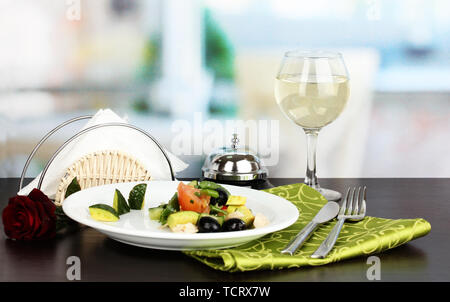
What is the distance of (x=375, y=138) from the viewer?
1.58 metres

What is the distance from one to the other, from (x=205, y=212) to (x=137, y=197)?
0.42 ft

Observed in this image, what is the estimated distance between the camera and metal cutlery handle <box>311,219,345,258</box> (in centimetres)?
87

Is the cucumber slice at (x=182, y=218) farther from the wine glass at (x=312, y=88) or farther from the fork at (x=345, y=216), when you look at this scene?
the wine glass at (x=312, y=88)

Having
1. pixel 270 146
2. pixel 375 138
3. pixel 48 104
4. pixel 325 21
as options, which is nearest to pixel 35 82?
pixel 48 104

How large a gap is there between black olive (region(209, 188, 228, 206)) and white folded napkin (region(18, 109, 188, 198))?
0.85ft

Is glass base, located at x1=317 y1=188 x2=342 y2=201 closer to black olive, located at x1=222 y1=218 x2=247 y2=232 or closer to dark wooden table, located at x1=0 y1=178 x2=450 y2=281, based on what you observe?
dark wooden table, located at x1=0 y1=178 x2=450 y2=281

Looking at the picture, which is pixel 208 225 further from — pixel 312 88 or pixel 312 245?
pixel 312 88

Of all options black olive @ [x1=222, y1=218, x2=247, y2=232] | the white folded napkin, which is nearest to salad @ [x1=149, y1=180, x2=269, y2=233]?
black olive @ [x1=222, y1=218, x2=247, y2=232]

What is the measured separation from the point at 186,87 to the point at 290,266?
0.76m

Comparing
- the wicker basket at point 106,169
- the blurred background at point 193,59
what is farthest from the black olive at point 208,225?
the blurred background at point 193,59

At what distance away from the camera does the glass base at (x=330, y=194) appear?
1.28 metres

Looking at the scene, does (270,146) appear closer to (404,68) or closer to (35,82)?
(404,68)

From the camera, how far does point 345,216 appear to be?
1042 millimetres

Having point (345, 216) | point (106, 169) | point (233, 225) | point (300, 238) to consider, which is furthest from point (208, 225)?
point (106, 169)
